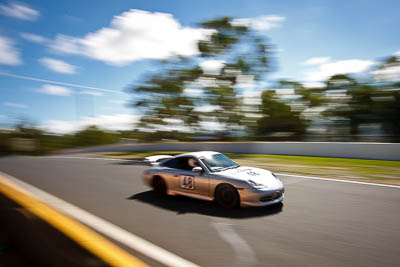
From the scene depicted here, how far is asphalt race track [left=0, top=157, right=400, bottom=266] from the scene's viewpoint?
3525mm

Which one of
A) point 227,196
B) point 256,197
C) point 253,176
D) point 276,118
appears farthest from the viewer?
point 276,118

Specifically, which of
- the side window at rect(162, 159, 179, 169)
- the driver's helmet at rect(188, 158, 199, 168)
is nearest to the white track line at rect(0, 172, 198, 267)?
the side window at rect(162, 159, 179, 169)

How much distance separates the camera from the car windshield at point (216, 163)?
6.12 metres

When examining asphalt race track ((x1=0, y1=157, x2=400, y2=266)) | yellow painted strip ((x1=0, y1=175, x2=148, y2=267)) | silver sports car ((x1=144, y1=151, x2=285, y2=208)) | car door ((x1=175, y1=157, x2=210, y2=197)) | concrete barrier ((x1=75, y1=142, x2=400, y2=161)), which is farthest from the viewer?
concrete barrier ((x1=75, y1=142, x2=400, y2=161))

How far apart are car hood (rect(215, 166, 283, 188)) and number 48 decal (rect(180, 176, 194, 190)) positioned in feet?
2.20

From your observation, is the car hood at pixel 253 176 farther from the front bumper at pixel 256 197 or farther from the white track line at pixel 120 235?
the white track line at pixel 120 235

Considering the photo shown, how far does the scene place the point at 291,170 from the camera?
10516mm

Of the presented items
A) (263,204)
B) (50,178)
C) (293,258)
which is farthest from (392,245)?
(50,178)

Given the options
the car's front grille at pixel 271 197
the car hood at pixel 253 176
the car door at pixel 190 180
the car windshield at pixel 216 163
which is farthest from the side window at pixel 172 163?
the car's front grille at pixel 271 197

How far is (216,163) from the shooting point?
631cm

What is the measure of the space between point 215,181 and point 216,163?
25.5 inches

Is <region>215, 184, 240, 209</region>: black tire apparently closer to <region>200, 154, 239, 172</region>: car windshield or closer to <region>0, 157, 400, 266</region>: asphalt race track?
<region>0, 157, 400, 266</region>: asphalt race track

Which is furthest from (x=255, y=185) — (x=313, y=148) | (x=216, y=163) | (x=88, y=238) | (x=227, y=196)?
(x=313, y=148)

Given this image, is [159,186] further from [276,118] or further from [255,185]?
[276,118]
